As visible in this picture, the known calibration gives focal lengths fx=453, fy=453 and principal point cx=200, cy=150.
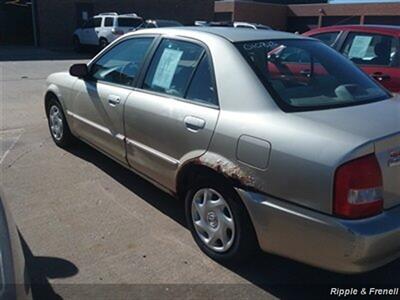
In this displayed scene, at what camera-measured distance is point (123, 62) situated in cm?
448

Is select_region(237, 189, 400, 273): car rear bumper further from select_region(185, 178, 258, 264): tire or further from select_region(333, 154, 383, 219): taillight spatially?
select_region(185, 178, 258, 264): tire

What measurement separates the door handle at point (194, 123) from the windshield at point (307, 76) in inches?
20.5

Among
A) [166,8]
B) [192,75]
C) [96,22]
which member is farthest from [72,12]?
[192,75]

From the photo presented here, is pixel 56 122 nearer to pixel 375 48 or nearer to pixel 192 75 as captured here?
pixel 192 75

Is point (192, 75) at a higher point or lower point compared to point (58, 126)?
higher

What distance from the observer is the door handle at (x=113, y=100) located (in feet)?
13.8

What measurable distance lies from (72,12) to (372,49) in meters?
23.6

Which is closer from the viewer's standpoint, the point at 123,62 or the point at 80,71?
the point at 123,62

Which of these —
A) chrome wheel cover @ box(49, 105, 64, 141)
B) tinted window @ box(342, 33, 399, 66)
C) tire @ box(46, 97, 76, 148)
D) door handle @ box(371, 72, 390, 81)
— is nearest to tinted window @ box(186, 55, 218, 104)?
tire @ box(46, 97, 76, 148)

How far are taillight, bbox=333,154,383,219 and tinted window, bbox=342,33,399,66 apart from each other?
411cm

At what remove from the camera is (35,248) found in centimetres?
348

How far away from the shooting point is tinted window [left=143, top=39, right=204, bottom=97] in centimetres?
357

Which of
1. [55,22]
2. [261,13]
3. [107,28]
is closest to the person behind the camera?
[107,28]

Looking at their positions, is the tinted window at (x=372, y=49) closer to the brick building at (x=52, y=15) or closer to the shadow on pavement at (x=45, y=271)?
the shadow on pavement at (x=45, y=271)
